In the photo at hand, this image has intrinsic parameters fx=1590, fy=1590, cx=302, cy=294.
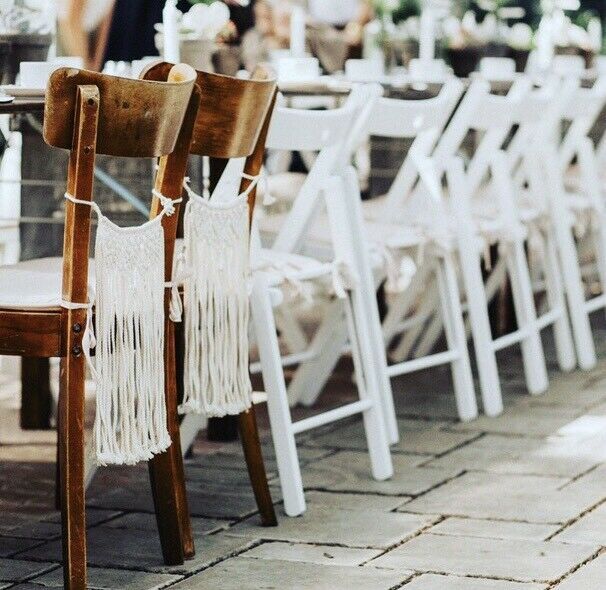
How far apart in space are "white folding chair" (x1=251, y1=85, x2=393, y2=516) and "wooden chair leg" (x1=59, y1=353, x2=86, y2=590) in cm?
69

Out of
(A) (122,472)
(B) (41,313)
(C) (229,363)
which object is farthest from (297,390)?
(B) (41,313)

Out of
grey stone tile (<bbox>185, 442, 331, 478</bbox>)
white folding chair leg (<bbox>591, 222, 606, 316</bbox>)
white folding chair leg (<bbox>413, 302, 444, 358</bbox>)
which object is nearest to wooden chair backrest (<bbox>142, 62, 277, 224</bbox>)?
grey stone tile (<bbox>185, 442, 331, 478</bbox>)

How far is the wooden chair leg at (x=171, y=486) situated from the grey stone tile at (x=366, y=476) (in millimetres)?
680

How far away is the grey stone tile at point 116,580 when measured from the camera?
2.72 meters

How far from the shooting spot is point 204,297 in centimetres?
292

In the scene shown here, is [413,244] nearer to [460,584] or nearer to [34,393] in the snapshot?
[34,393]

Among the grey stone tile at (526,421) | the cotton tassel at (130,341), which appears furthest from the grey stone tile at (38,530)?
the grey stone tile at (526,421)

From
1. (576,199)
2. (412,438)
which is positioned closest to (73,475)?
(412,438)

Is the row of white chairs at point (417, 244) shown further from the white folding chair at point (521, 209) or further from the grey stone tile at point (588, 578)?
the grey stone tile at point (588, 578)

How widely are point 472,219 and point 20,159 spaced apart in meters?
1.30

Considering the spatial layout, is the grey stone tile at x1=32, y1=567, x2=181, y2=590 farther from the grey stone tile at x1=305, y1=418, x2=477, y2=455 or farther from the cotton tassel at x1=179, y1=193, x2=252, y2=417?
the grey stone tile at x1=305, y1=418, x2=477, y2=455

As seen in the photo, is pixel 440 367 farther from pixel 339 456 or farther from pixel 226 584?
pixel 226 584

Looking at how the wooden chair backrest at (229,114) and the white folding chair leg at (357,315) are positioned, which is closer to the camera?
the wooden chair backrest at (229,114)

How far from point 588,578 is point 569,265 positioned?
7.43ft
